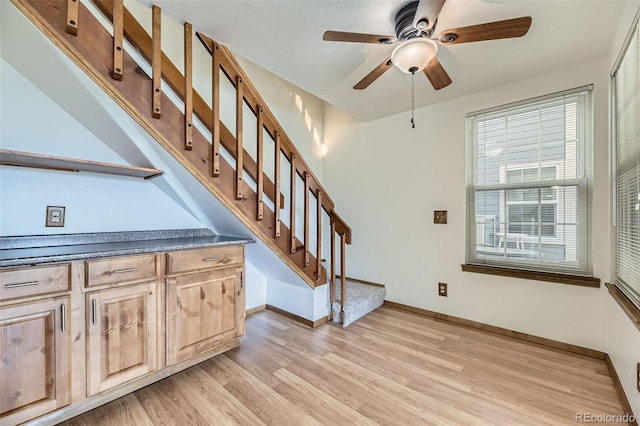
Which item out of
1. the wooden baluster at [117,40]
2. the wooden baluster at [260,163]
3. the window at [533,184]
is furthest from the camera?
the window at [533,184]

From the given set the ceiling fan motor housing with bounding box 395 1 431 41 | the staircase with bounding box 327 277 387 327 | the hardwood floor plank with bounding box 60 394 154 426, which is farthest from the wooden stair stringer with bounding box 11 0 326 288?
the ceiling fan motor housing with bounding box 395 1 431 41

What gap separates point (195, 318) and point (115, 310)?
50 centimetres

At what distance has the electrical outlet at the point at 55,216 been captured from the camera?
66.1 inches

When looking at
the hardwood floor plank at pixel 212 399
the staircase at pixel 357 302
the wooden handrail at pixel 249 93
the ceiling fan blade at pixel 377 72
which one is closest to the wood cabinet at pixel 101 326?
the hardwood floor plank at pixel 212 399

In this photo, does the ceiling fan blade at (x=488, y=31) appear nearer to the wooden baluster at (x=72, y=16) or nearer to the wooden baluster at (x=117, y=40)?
the wooden baluster at (x=117, y=40)

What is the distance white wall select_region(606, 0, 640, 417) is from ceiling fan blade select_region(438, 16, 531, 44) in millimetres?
600

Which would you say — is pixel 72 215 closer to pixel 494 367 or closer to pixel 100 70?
pixel 100 70

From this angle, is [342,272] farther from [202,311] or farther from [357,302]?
[202,311]

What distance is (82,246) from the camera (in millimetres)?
→ 1665

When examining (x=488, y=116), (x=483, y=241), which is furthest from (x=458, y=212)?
(x=488, y=116)

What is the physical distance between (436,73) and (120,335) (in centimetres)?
261

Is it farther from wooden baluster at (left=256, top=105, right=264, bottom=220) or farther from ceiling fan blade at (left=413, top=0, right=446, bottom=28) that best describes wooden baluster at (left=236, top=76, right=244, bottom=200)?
ceiling fan blade at (left=413, top=0, right=446, bottom=28)

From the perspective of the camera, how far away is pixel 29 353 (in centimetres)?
126

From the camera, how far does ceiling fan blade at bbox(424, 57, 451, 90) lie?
172cm
